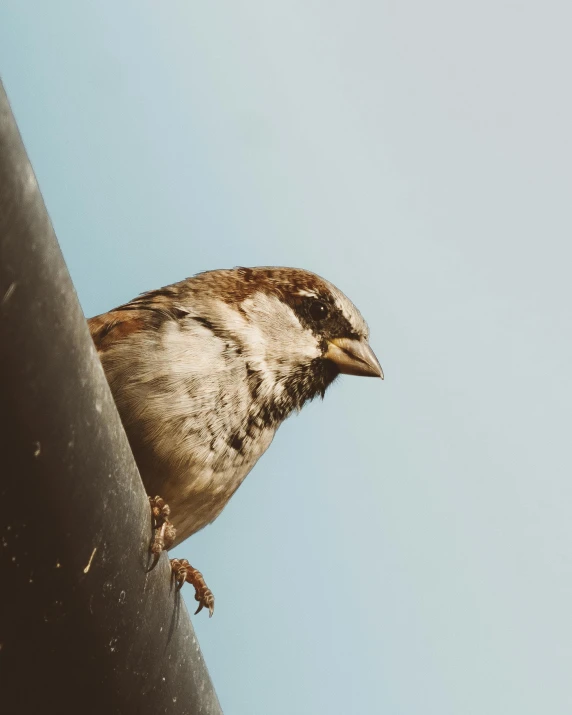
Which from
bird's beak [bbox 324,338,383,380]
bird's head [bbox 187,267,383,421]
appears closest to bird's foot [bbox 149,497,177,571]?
bird's head [bbox 187,267,383,421]

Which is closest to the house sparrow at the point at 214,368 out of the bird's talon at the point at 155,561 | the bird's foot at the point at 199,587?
the bird's foot at the point at 199,587

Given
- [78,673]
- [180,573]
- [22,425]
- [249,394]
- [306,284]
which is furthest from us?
[306,284]

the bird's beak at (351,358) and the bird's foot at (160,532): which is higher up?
the bird's foot at (160,532)

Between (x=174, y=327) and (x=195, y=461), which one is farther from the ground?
(x=174, y=327)

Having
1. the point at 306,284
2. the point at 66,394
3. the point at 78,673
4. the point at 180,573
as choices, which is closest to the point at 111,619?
the point at 78,673

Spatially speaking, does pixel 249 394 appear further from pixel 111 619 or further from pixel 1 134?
pixel 1 134

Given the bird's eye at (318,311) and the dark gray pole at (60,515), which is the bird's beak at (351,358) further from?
the dark gray pole at (60,515)

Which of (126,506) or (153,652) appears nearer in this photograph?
(126,506)
